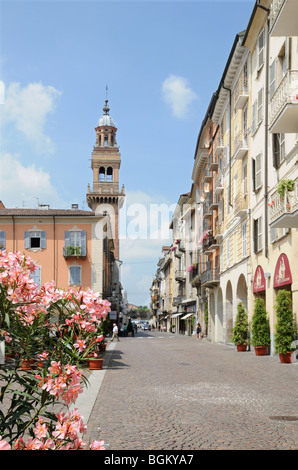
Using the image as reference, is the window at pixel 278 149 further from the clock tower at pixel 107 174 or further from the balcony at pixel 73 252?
the clock tower at pixel 107 174

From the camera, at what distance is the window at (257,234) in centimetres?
2559

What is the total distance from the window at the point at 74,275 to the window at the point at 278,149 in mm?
27326

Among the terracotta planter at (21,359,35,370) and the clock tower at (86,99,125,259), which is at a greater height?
the clock tower at (86,99,125,259)

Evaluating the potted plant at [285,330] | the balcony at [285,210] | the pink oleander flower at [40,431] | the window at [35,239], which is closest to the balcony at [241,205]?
the potted plant at [285,330]

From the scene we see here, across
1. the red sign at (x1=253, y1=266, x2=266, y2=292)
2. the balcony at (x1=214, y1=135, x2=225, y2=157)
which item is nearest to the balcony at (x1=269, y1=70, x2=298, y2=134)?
the red sign at (x1=253, y1=266, x2=266, y2=292)

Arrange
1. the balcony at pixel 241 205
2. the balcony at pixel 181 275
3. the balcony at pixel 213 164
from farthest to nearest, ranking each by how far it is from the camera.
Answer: the balcony at pixel 181 275 < the balcony at pixel 213 164 < the balcony at pixel 241 205

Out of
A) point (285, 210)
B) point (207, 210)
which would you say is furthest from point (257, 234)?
point (207, 210)

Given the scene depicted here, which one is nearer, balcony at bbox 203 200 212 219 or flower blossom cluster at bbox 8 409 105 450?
flower blossom cluster at bbox 8 409 105 450

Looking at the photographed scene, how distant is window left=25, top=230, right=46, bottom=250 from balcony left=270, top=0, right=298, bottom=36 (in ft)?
107

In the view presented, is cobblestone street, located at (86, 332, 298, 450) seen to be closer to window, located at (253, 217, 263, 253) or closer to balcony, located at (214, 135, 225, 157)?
window, located at (253, 217, 263, 253)

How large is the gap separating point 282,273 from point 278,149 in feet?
16.4

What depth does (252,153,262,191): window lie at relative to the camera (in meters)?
25.4

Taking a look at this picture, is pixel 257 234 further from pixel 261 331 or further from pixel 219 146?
pixel 219 146

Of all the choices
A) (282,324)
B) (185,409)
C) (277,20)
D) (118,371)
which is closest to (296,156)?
(277,20)
